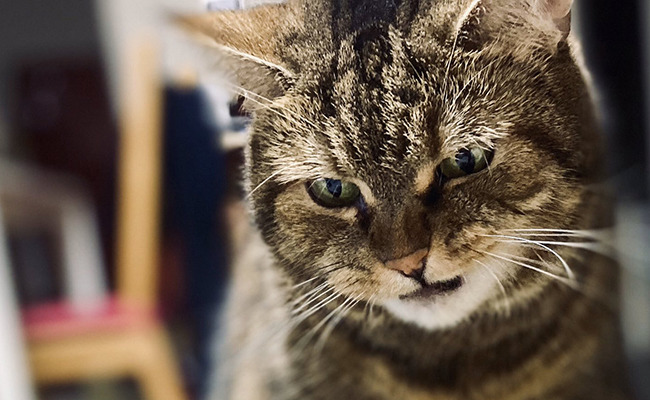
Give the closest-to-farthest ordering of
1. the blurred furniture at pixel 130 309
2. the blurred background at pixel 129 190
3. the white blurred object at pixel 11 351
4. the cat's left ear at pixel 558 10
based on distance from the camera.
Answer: the cat's left ear at pixel 558 10 → the blurred background at pixel 129 190 → the blurred furniture at pixel 130 309 → the white blurred object at pixel 11 351

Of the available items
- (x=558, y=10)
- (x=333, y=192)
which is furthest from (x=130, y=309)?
(x=558, y=10)

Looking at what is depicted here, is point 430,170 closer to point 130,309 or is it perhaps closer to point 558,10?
point 558,10

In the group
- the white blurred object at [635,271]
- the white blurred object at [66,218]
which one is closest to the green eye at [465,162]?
the white blurred object at [635,271]

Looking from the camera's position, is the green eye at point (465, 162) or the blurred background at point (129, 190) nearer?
the green eye at point (465, 162)

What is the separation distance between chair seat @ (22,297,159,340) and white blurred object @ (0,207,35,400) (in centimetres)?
1

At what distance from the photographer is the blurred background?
37cm

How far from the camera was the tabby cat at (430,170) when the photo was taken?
9.4 inches

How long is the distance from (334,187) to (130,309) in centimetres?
46

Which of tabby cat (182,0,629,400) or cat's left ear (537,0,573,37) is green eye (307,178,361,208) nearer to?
tabby cat (182,0,629,400)

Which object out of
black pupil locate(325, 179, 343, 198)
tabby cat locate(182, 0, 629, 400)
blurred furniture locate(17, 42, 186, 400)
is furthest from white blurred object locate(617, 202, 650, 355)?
blurred furniture locate(17, 42, 186, 400)

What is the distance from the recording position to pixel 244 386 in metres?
0.43

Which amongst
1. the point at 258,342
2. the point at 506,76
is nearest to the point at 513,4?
the point at 506,76

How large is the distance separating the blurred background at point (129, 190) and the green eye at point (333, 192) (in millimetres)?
42

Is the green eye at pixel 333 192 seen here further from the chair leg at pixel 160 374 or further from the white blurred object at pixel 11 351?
the white blurred object at pixel 11 351
